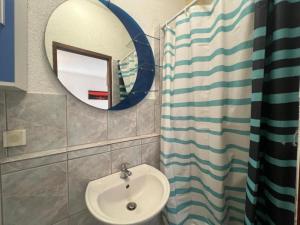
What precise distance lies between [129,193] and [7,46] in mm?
994

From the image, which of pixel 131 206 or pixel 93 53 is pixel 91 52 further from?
pixel 131 206

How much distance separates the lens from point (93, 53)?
0.97m

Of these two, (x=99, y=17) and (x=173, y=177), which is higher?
(x=99, y=17)

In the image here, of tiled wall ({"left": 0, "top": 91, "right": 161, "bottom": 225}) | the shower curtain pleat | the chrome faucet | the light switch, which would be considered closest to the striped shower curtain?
the shower curtain pleat

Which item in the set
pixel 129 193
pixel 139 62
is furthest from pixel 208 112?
pixel 129 193

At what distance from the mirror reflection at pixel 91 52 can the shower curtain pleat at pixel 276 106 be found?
0.81 meters

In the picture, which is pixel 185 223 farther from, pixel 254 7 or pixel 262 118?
pixel 254 7

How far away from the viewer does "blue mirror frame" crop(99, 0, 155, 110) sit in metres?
1.09

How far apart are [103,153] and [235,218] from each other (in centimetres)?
96

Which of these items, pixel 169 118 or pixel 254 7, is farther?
pixel 169 118

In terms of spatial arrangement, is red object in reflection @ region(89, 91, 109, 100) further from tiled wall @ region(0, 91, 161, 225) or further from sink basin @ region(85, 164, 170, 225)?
sink basin @ region(85, 164, 170, 225)

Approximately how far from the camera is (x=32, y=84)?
765 millimetres

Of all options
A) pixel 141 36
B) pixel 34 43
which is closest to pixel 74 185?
pixel 34 43

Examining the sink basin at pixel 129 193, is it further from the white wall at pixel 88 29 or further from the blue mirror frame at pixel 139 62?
the white wall at pixel 88 29
